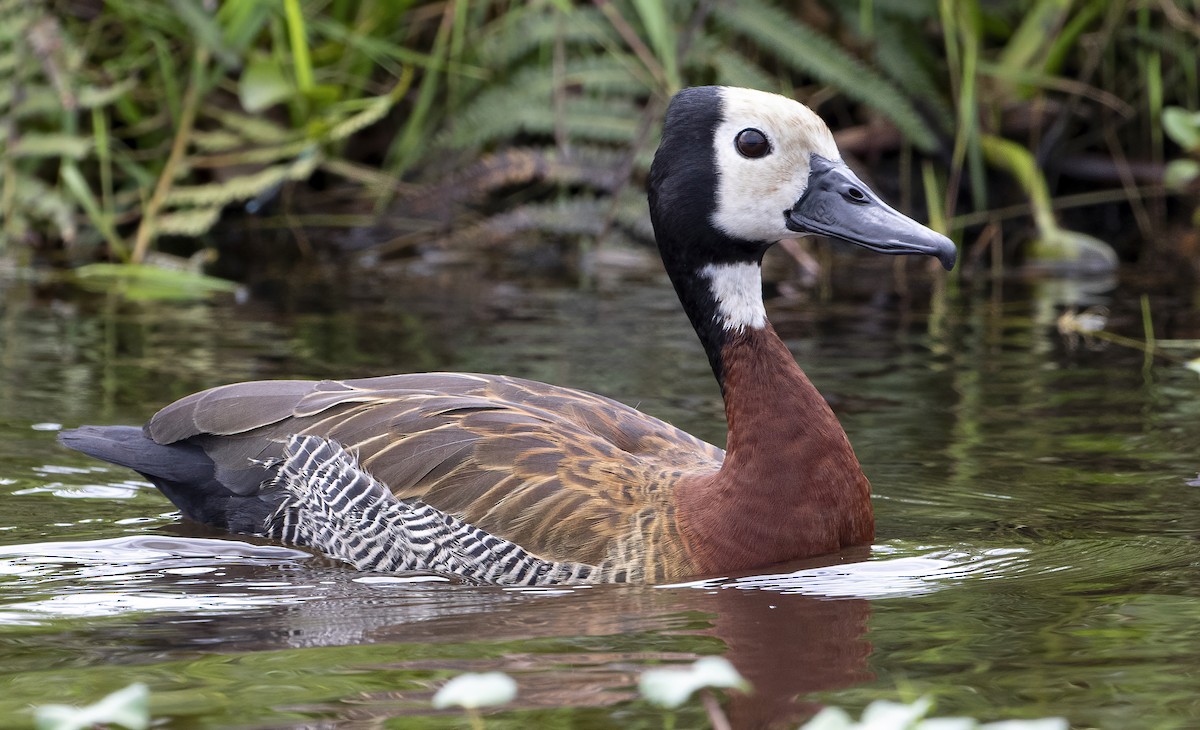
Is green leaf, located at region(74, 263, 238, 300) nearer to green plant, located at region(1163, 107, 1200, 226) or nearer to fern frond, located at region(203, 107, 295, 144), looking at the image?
fern frond, located at region(203, 107, 295, 144)

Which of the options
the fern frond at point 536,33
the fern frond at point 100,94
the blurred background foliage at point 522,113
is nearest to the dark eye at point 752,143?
the blurred background foliage at point 522,113

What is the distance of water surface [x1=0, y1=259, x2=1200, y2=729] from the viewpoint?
13.6 feet

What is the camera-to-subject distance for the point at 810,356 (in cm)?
860

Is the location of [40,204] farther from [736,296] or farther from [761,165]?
[761,165]

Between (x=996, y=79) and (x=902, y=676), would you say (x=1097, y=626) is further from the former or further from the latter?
(x=996, y=79)

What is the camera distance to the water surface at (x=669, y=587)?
415 centimetres

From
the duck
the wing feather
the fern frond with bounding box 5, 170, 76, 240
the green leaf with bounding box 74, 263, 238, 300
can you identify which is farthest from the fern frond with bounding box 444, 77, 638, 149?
the duck

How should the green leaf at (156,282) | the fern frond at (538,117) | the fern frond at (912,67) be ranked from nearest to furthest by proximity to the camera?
the green leaf at (156,282), the fern frond at (538,117), the fern frond at (912,67)

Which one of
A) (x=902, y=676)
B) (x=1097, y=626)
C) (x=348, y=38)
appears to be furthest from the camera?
(x=348, y=38)

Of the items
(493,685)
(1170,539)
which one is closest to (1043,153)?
(1170,539)

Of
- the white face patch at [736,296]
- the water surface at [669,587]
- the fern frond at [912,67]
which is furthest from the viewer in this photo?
the fern frond at [912,67]

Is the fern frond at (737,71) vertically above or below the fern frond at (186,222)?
above

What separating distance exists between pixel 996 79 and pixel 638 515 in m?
6.50

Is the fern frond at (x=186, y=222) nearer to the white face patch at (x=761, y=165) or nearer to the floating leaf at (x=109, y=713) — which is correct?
the white face patch at (x=761, y=165)
